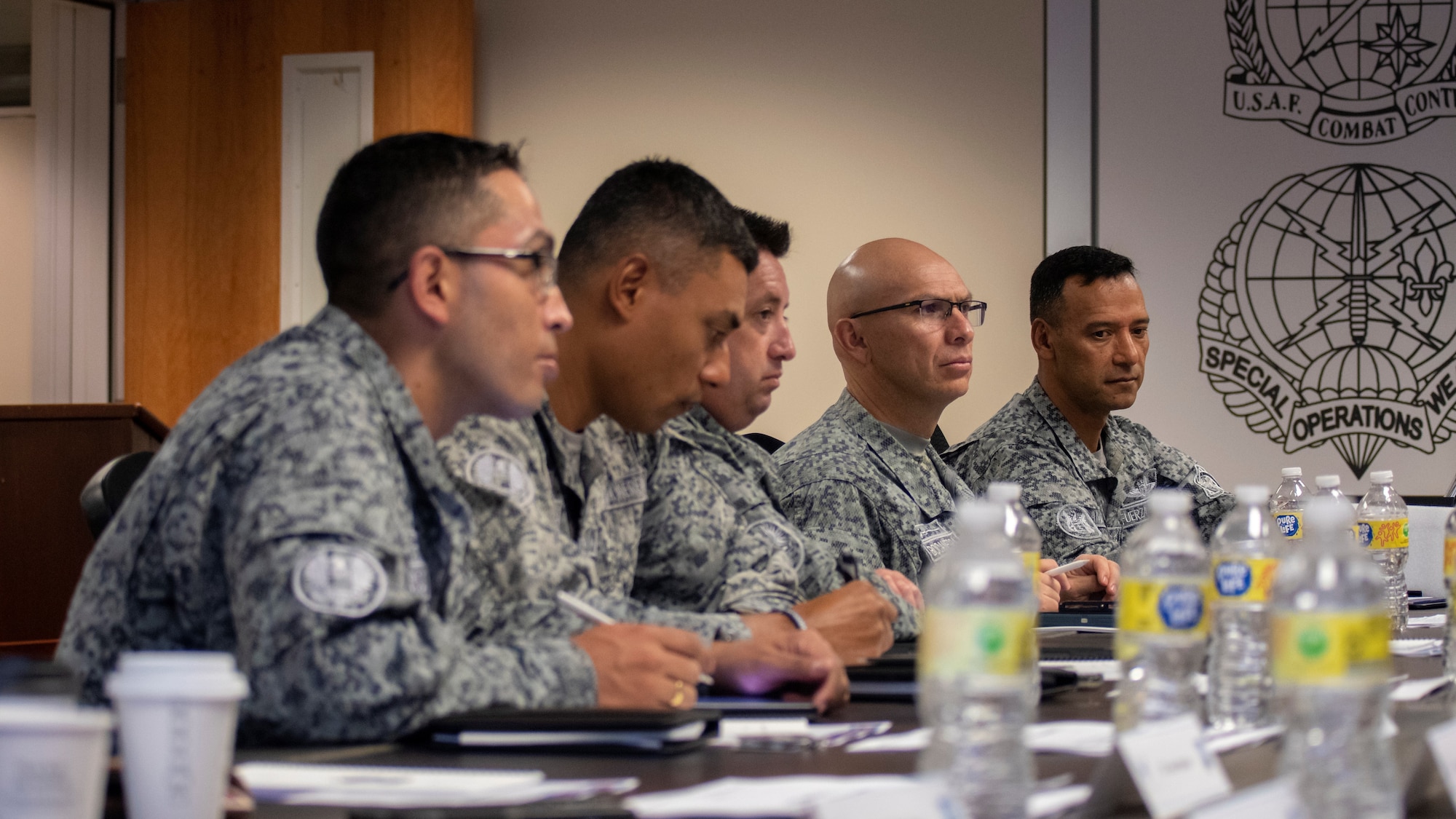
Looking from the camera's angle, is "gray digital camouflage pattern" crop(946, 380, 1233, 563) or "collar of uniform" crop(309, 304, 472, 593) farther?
"gray digital camouflage pattern" crop(946, 380, 1233, 563)

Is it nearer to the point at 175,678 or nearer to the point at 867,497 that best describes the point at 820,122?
the point at 867,497

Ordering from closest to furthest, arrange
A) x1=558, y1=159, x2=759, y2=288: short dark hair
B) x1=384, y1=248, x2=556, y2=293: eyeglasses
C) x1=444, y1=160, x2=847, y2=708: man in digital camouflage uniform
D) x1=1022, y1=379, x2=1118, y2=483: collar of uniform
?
x1=384, y1=248, x2=556, y2=293: eyeglasses < x1=444, y1=160, x2=847, y2=708: man in digital camouflage uniform < x1=558, y1=159, x2=759, y2=288: short dark hair < x1=1022, y1=379, x2=1118, y2=483: collar of uniform

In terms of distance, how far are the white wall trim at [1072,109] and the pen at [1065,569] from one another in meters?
1.69

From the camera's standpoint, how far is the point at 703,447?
2340mm

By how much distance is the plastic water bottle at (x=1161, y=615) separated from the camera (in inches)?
42.8

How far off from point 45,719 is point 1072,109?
381 centimetres

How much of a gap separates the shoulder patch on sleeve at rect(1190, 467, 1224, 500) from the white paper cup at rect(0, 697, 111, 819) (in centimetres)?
303

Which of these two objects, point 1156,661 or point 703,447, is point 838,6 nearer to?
point 703,447

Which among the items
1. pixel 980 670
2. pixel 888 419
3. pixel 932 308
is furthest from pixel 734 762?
pixel 932 308

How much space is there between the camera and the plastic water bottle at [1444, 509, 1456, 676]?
1469mm

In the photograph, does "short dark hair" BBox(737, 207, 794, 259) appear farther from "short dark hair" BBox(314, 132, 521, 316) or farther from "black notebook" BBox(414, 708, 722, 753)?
Answer: "black notebook" BBox(414, 708, 722, 753)

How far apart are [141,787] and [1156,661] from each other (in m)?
0.83

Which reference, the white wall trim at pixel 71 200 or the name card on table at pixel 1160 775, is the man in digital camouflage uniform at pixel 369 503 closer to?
the name card on table at pixel 1160 775

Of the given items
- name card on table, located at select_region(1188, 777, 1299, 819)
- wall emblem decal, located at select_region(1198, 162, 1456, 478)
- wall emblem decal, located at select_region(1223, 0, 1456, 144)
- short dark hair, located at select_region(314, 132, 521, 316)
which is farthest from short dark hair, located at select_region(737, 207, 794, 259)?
name card on table, located at select_region(1188, 777, 1299, 819)
